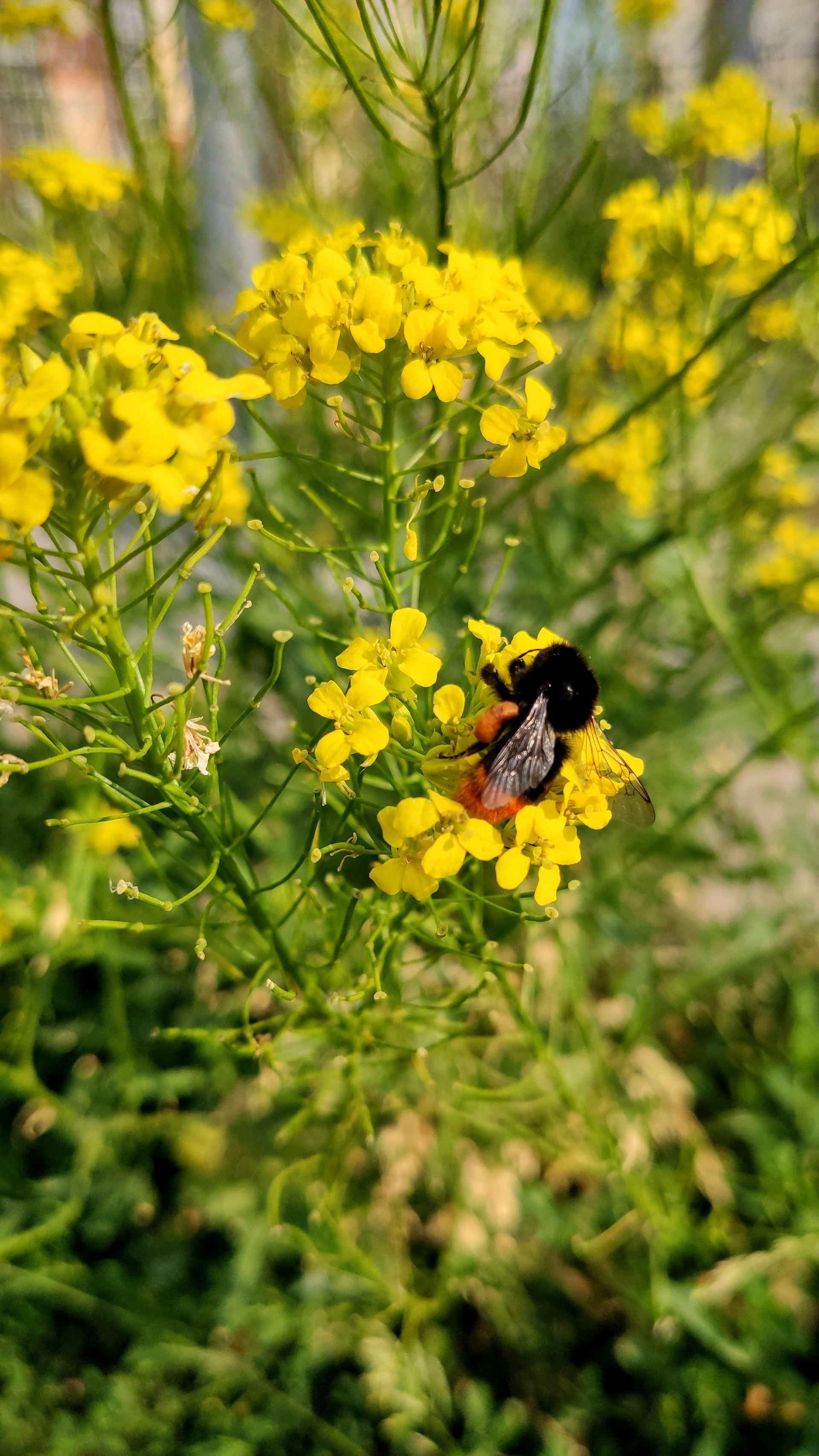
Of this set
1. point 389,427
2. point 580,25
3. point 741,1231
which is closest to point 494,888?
point 389,427

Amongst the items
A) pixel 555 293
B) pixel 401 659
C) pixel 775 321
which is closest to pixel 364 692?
pixel 401 659

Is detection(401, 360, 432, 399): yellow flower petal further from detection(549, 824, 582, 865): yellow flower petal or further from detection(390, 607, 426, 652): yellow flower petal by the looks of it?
detection(549, 824, 582, 865): yellow flower petal

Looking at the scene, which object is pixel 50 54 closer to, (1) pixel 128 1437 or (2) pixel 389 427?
(2) pixel 389 427

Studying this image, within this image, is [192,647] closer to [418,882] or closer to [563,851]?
[418,882]

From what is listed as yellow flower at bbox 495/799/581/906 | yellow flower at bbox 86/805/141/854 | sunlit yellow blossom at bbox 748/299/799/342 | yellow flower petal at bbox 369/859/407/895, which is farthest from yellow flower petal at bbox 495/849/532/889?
sunlit yellow blossom at bbox 748/299/799/342

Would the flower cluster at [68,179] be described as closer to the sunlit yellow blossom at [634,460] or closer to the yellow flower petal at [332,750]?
the sunlit yellow blossom at [634,460]

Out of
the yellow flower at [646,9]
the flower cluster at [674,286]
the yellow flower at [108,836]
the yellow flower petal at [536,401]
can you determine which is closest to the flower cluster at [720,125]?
the flower cluster at [674,286]
